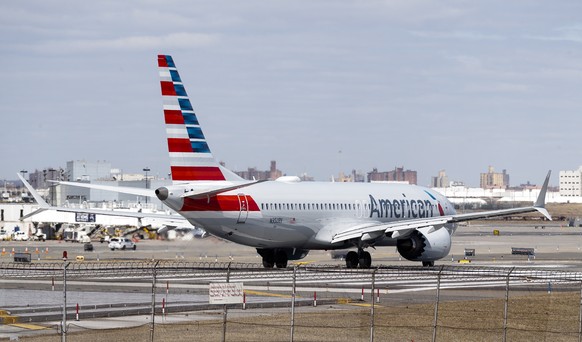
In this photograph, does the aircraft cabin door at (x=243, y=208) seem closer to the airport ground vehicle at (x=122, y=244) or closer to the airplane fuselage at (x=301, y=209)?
the airplane fuselage at (x=301, y=209)

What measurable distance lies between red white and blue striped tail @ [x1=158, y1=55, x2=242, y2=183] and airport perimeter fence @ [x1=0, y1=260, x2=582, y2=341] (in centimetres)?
451

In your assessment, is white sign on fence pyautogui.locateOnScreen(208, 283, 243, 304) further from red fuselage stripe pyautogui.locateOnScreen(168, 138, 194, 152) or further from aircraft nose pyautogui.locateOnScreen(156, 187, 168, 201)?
red fuselage stripe pyautogui.locateOnScreen(168, 138, 194, 152)

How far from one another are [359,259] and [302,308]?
21.2m

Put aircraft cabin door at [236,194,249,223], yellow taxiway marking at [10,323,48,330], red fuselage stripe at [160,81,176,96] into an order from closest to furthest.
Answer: yellow taxiway marking at [10,323,48,330] < red fuselage stripe at [160,81,176,96] < aircraft cabin door at [236,194,249,223]

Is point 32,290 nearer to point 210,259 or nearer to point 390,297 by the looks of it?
point 390,297

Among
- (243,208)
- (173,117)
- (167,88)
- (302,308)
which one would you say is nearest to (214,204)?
(243,208)

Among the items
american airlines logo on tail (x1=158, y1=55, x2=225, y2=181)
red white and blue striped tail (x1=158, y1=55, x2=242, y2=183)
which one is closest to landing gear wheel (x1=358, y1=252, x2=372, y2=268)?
red white and blue striped tail (x1=158, y1=55, x2=242, y2=183)

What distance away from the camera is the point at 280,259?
55.4 meters

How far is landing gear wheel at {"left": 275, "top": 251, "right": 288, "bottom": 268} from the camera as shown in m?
55.3

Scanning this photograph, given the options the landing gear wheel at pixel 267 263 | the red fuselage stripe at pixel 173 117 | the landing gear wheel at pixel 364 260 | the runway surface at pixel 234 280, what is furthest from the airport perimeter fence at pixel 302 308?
the red fuselage stripe at pixel 173 117

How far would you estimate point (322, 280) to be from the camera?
47.5 m

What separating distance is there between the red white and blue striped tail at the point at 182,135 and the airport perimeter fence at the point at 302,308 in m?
4.51

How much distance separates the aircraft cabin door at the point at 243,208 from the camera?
49969 millimetres

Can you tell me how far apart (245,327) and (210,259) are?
40.2 m
